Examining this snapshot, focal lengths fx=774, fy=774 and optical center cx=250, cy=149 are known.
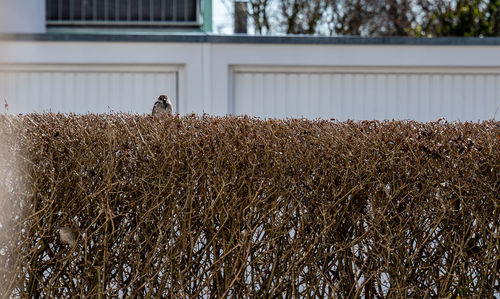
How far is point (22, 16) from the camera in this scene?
1296 centimetres

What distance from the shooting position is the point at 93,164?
17.2 feet

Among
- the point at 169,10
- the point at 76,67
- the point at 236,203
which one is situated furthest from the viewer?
the point at 169,10

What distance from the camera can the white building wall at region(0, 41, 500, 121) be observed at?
1067 centimetres

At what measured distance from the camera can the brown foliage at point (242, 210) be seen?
17.2ft

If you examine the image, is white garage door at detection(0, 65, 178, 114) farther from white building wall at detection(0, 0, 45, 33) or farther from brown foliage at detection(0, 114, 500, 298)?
brown foliage at detection(0, 114, 500, 298)

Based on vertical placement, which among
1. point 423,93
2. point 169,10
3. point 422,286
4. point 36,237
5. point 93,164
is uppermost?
point 169,10

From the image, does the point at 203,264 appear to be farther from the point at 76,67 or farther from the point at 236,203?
the point at 76,67

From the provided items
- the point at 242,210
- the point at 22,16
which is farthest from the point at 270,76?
the point at 242,210

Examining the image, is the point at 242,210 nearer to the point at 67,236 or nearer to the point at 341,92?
the point at 67,236

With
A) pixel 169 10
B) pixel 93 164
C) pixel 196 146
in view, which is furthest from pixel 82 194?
pixel 169 10

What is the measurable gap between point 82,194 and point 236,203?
1047 millimetres

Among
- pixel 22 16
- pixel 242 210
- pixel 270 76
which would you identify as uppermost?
pixel 22 16

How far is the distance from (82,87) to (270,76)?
262cm

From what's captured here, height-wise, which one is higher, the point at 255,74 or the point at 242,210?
the point at 255,74
